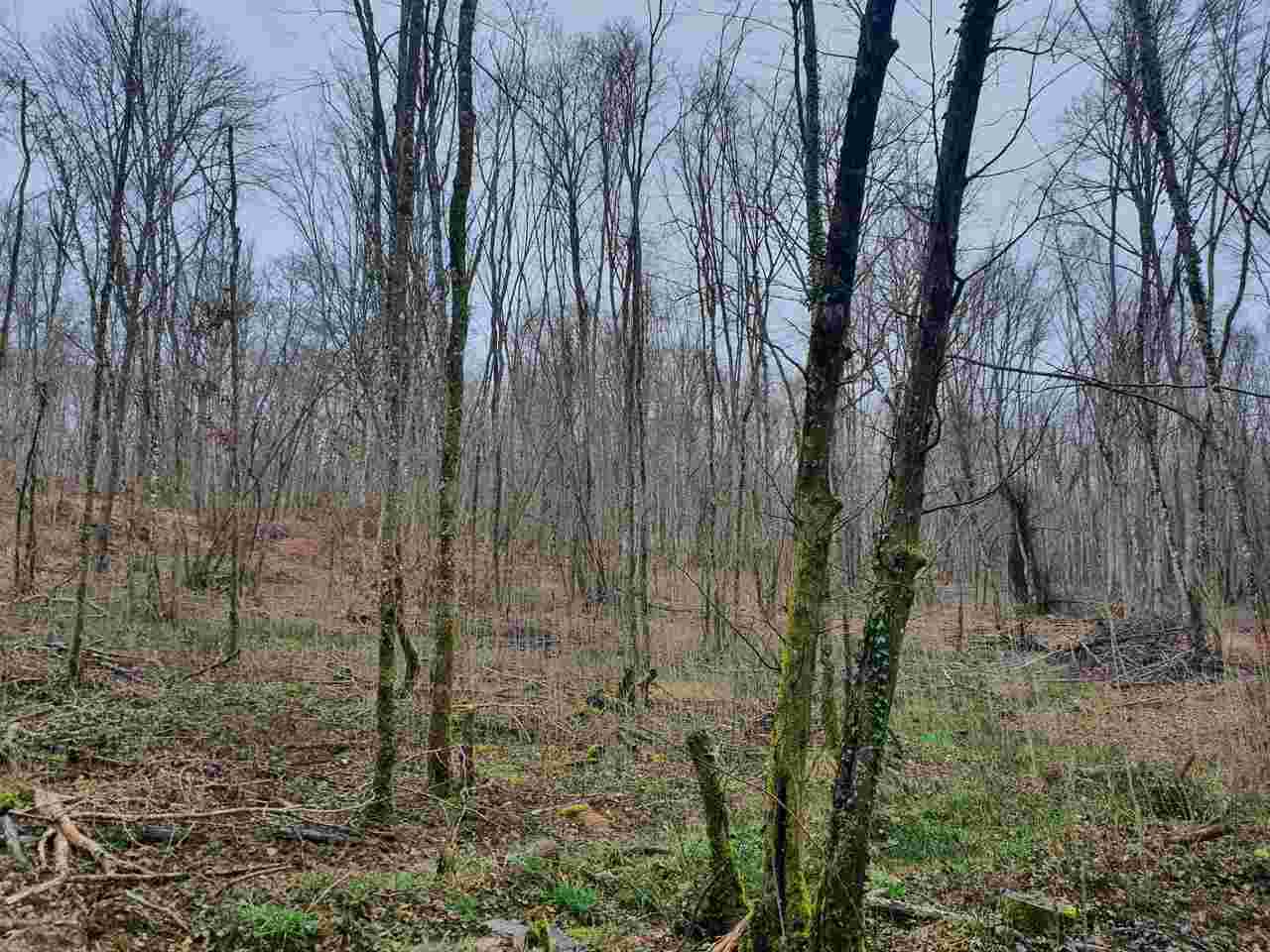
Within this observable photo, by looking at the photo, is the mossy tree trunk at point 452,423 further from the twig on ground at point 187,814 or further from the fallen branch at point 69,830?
the fallen branch at point 69,830

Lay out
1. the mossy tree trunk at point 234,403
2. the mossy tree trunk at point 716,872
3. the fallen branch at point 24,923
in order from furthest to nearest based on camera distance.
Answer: the mossy tree trunk at point 234,403 → the mossy tree trunk at point 716,872 → the fallen branch at point 24,923

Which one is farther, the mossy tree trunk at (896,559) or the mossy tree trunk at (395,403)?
the mossy tree trunk at (395,403)

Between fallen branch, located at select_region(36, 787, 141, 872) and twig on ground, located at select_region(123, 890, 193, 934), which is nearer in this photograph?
twig on ground, located at select_region(123, 890, 193, 934)

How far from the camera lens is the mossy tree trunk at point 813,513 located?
3.07m

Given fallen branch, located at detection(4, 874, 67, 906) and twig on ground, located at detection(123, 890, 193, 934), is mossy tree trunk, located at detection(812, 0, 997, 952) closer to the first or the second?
twig on ground, located at detection(123, 890, 193, 934)

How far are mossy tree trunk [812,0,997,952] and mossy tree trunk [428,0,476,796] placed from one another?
3.41 metres

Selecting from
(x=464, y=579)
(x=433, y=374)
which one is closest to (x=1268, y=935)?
(x=433, y=374)

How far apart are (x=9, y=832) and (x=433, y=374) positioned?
911 cm

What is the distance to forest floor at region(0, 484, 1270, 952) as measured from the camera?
12.9ft

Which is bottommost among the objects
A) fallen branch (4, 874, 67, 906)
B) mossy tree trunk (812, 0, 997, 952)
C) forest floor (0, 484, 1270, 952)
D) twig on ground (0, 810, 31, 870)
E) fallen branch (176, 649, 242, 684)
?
forest floor (0, 484, 1270, 952)

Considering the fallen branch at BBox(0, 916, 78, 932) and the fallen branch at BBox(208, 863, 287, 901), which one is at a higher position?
the fallen branch at BBox(0, 916, 78, 932)

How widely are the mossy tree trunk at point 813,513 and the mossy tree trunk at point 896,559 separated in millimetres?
131

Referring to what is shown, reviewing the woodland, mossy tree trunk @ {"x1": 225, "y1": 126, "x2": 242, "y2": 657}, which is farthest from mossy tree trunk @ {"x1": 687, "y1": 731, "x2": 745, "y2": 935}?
mossy tree trunk @ {"x1": 225, "y1": 126, "x2": 242, "y2": 657}

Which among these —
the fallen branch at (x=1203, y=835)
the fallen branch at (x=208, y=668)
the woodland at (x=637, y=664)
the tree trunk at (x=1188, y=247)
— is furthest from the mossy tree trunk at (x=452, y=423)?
the tree trunk at (x=1188, y=247)
